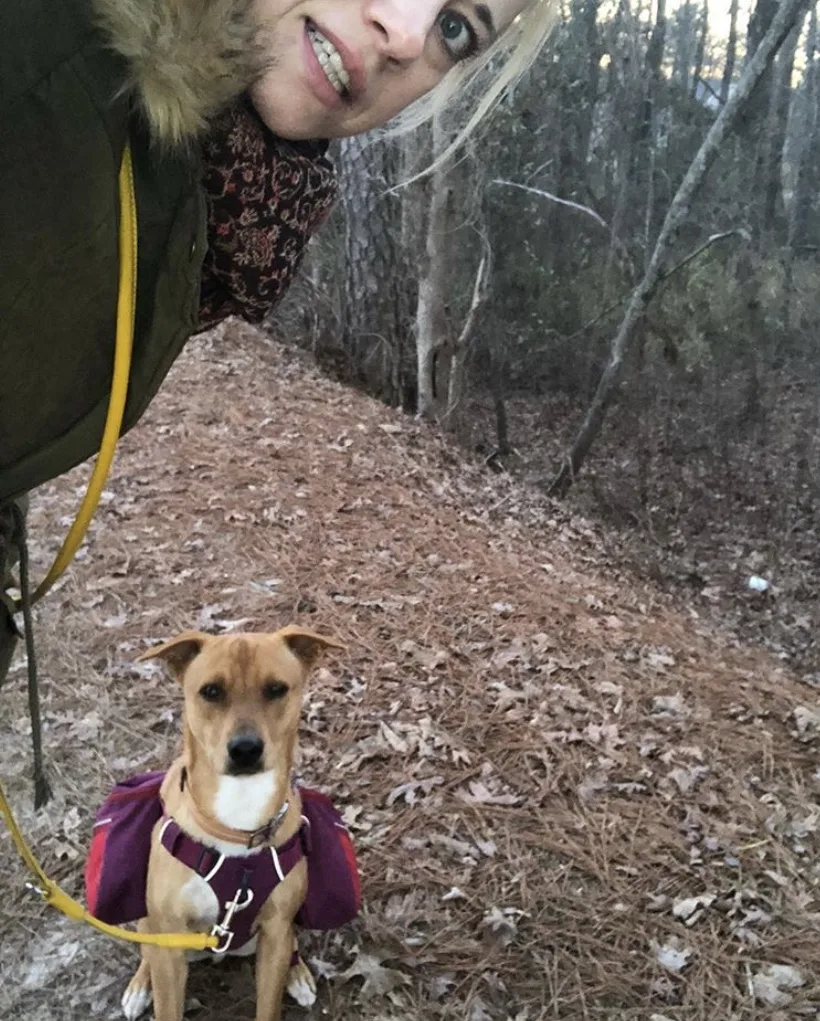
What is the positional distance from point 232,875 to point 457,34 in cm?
232

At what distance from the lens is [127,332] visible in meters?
1.42

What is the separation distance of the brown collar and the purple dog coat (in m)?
0.04

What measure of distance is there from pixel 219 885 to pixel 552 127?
14413 millimetres

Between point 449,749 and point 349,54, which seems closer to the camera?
point 349,54

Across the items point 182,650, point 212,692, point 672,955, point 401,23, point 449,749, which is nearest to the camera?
point 401,23

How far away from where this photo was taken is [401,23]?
1516mm

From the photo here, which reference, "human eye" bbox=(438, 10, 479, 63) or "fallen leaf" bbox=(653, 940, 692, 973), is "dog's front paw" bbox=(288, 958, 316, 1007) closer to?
"fallen leaf" bbox=(653, 940, 692, 973)

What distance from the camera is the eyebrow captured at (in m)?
1.66

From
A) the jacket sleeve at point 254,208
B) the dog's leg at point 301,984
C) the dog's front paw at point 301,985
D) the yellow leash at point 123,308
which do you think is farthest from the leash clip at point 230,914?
the jacket sleeve at point 254,208

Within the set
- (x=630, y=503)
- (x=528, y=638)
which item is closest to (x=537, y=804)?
(x=528, y=638)

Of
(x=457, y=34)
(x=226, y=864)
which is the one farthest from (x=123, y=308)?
(x=226, y=864)

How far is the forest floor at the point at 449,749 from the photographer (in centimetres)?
312

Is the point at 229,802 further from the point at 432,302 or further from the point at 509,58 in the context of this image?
the point at 432,302

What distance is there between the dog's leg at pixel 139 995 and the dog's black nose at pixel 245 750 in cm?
86
